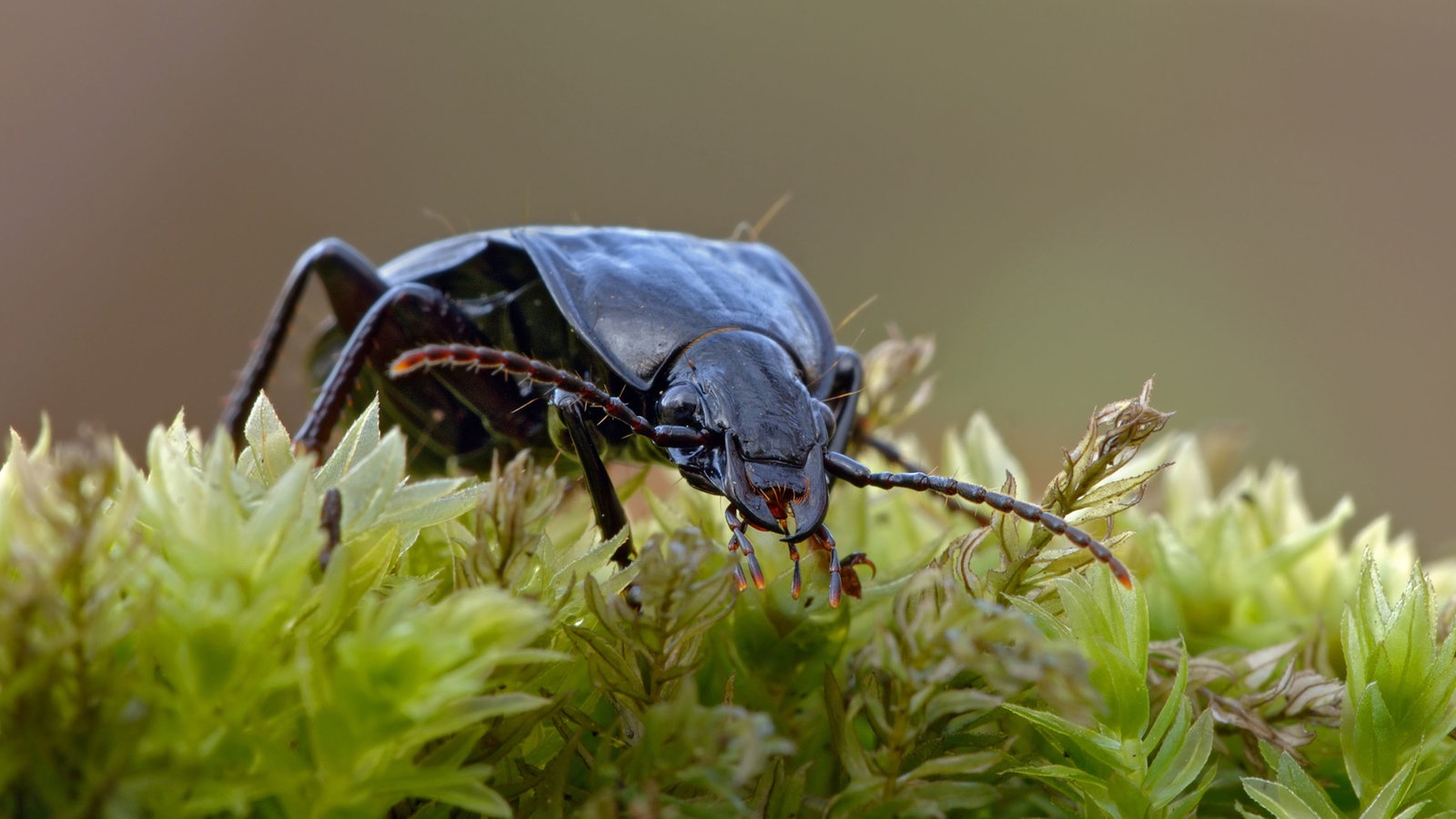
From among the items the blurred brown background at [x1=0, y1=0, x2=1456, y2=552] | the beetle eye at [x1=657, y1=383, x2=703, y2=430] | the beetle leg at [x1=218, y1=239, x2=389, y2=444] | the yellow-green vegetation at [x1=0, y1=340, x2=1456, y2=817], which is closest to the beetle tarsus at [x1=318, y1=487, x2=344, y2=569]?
the yellow-green vegetation at [x1=0, y1=340, x2=1456, y2=817]

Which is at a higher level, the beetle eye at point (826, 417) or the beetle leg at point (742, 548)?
the beetle eye at point (826, 417)

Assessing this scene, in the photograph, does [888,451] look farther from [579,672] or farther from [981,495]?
[579,672]

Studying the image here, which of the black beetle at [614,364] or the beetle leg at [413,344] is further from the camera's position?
the beetle leg at [413,344]

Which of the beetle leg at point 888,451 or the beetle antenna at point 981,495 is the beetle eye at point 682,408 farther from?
the beetle leg at point 888,451

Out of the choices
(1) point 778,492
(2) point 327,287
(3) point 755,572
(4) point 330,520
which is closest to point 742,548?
(3) point 755,572

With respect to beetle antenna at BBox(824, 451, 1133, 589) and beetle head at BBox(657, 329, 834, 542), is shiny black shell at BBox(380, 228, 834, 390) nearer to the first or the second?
beetle head at BBox(657, 329, 834, 542)

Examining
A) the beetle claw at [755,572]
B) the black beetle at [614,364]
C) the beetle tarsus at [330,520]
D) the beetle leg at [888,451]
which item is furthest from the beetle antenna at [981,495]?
the beetle tarsus at [330,520]
